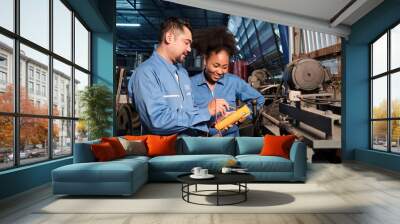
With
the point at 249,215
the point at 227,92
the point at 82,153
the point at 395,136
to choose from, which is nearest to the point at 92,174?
the point at 82,153

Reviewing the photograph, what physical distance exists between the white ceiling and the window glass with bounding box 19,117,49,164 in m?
3.75

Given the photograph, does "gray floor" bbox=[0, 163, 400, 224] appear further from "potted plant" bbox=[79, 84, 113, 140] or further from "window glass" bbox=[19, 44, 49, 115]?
"potted plant" bbox=[79, 84, 113, 140]

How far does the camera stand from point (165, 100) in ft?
25.0

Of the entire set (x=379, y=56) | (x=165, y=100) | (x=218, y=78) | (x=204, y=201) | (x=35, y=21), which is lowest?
(x=204, y=201)

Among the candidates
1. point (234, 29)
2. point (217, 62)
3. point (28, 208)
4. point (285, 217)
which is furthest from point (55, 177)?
point (234, 29)

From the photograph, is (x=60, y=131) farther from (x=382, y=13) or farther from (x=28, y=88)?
(x=382, y=13)

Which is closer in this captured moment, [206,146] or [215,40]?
[206,146]

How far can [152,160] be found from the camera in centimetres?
597

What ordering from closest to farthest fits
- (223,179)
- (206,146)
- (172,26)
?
(223,179)
(206,146)
(172,26)

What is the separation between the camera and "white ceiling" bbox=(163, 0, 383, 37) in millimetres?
7657

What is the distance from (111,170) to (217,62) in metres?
4.09

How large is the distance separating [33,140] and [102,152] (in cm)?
109

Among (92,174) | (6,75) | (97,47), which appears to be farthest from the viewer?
(97,47)

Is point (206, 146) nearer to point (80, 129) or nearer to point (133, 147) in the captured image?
point (133, 147)
